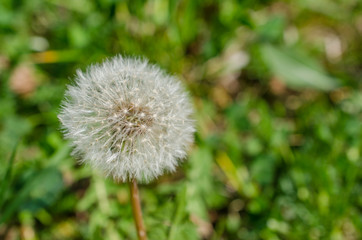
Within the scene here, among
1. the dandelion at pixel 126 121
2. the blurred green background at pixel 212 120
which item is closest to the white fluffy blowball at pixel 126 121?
the dandelion at pixel 126 121

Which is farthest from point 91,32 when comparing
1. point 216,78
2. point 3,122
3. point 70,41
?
point 216,78

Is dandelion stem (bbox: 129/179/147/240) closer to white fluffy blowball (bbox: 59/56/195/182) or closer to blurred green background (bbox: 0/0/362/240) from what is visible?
white fluffy blowball (bbox: 59/56/195/182)

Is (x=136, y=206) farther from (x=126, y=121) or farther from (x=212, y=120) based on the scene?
(x=212, y=120)

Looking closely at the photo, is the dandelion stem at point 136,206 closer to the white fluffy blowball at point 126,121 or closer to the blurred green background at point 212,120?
the white fluffy blowball at point 126,121

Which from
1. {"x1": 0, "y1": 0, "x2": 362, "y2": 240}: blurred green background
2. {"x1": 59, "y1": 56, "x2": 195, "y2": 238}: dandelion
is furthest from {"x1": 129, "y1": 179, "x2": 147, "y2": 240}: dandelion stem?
{"x1": 0, "y1": 0, "x2": 362, "y2": 240}: blurred green background

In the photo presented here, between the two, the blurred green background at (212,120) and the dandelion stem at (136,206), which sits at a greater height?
the blurred green background at (212,120)

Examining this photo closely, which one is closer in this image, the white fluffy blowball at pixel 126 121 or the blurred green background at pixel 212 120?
the white fluffy blowball at pixel 126 121
